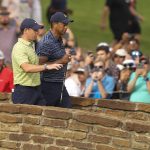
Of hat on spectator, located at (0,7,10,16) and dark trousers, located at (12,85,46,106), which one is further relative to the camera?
hat on spectator, located at (0,7,10,16)

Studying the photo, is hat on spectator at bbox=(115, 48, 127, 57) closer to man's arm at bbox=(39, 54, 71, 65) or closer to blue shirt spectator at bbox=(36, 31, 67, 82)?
blue shirt spectator at bbox=(36, 31, 67, 82)

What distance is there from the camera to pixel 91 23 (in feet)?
97.4

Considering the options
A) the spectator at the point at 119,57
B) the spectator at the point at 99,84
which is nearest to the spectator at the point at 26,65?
the spectator at the point at 99,84

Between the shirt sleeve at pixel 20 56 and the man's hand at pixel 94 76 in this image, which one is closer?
the shirt sleeve at pixel 20 56

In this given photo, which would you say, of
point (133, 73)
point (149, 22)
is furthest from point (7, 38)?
point (149, 22)

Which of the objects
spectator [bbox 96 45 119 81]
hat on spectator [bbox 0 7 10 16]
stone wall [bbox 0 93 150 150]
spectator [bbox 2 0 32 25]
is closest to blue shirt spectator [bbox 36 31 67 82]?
stone wall [bbox 0 93 150 150]

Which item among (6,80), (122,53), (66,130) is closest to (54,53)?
(66,130)

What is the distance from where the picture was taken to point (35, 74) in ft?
43.1

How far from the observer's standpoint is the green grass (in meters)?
26.7

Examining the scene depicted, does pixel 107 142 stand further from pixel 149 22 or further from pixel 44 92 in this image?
pixel 149 22

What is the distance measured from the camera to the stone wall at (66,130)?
39.3ft

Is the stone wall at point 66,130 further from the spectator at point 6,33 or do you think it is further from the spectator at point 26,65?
the spectator at point 6,33

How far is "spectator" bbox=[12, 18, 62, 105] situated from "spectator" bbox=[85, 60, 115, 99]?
11.2ft

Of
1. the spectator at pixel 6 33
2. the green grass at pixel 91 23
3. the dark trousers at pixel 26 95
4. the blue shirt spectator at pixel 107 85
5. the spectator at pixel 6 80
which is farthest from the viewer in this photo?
the green grass at pixel 91 23
